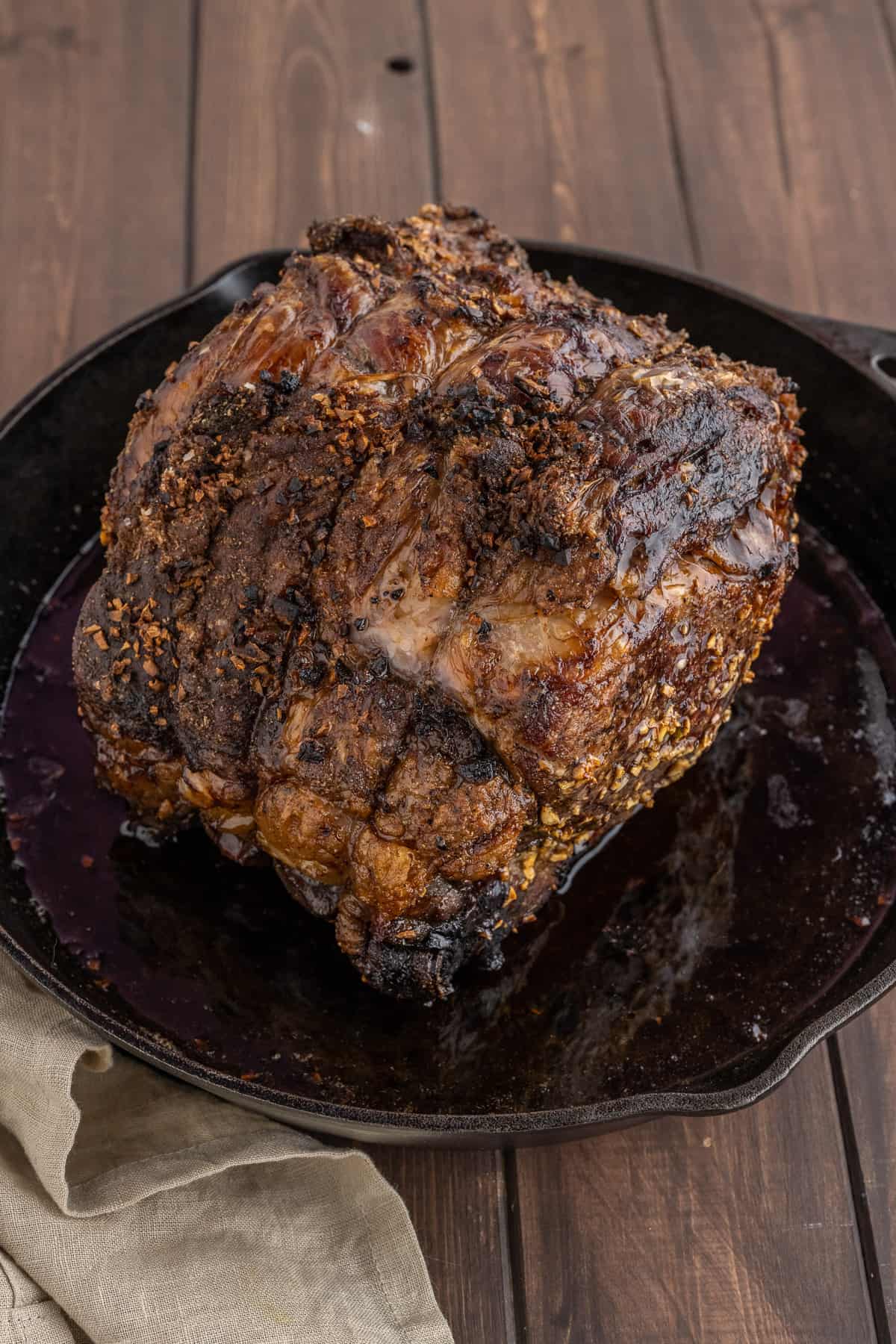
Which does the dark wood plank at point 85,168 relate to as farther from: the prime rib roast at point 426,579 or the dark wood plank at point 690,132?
the prime rib roast at point 426,579

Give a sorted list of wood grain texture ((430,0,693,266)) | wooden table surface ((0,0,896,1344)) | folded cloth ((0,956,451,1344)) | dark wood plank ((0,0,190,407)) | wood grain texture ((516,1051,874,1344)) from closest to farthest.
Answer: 1. folded cloth ((0,956,451,1344))
2. wood grain texture ((516,1051,874,1344))
3. dark wood plank ((0,0,190,407))
4. wooden table surface ((0,0,896,1344))
5. wood grain texture ((430,0,693,266))

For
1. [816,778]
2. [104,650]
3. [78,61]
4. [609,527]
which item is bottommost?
[816,778]

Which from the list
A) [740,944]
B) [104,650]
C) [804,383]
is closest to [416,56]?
[804,383]

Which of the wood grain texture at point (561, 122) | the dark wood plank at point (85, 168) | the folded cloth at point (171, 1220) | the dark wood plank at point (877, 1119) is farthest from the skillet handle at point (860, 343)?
the folded cloth at point (171, 1220)

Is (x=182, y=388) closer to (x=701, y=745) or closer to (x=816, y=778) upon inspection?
(x=701, y=745)

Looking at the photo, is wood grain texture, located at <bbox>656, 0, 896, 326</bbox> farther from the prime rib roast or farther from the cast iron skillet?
the prime rib roast

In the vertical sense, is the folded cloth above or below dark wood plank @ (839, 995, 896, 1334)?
above

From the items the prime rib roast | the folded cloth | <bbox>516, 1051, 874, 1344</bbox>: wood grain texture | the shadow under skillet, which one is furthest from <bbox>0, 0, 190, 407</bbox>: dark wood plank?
<bbox>516, 1051, 874, 1344</bbox>: wood grain texture
